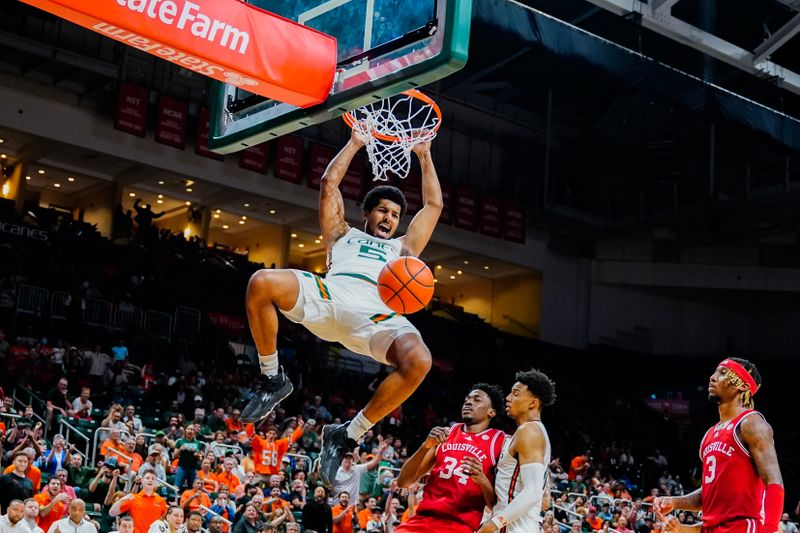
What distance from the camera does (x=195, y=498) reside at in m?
12.5

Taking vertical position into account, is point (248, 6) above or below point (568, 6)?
below

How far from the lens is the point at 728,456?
6352 mm

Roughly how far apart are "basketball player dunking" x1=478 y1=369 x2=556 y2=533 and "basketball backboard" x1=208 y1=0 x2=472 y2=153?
2321 millimetres

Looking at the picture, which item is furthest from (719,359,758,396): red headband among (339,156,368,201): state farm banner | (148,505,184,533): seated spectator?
(339,156,368,201): state farm banner

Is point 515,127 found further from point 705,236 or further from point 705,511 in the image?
point 705,511

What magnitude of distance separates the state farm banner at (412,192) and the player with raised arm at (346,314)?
1938 centimetres

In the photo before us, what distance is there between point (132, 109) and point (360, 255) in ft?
63.0

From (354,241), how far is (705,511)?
276 cm

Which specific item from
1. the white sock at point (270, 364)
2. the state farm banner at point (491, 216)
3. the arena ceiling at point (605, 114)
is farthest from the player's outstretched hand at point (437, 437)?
the state farm banner at point (491, 216)

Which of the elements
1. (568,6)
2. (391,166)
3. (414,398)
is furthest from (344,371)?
(391,166)

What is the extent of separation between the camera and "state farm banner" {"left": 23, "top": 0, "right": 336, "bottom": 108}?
17.6ft

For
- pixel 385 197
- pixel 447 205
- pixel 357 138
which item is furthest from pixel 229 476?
pixel 447 205

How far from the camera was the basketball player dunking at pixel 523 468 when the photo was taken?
6.50 metres

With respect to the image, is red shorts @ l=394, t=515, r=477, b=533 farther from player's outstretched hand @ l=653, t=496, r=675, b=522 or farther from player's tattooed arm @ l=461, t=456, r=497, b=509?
player's outstretched hand @ l=653, t=496, r=675, b=522
